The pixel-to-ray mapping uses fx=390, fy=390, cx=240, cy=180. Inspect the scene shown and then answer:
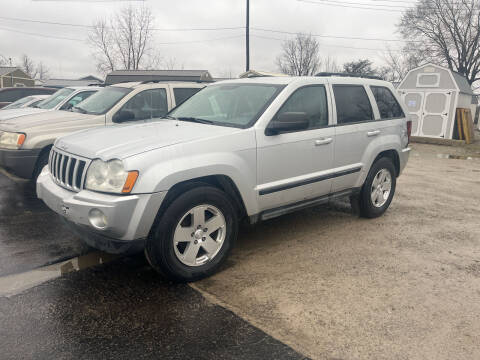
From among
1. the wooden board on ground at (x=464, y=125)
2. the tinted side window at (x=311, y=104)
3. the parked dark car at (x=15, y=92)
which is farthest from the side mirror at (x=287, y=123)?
the wooden board on ground at (x=464, y=125)

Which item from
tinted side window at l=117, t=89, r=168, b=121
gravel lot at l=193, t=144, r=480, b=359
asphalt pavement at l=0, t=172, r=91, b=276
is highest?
tinted side window at l=117, t=89, r=168, b=121

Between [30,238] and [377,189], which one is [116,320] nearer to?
[30,238]

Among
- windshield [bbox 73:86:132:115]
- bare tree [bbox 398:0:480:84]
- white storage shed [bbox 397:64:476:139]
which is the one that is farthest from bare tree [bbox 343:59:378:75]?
windshield [bbox 73:86:132:115]

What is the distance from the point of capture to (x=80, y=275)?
140 inches

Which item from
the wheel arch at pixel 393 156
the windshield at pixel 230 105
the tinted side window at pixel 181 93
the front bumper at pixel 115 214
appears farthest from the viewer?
the tinted side window at pixel 181 93

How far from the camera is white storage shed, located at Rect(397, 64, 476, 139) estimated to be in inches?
649

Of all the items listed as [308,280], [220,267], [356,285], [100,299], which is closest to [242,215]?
[220,267]

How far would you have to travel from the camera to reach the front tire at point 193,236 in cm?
319

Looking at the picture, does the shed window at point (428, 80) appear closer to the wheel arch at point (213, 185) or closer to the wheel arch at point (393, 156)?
the wheel arch at point (393, 156)

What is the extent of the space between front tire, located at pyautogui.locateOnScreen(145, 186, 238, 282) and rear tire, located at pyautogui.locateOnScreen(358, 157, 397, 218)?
229 cm

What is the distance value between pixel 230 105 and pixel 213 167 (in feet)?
3.73

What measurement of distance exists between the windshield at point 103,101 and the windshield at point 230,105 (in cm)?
248

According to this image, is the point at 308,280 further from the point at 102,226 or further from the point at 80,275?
the point at 80,275

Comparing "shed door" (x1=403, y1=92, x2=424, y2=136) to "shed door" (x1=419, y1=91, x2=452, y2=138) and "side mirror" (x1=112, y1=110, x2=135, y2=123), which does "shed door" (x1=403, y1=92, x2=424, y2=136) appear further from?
"side mirror" (x1=112, y1=110, x2=135, y2=123)
